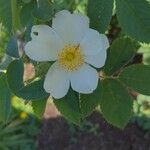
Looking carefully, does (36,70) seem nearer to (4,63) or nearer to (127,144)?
(4,63)

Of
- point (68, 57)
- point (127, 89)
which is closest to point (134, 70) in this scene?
point (127, 89)

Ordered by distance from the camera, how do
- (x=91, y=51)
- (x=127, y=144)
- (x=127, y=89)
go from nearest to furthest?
(x=91, y=51)
(x=127, y=89)
(x=127, y=144)

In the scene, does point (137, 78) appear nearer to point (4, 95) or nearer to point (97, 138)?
point (4, 95)

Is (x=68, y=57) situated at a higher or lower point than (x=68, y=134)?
higher

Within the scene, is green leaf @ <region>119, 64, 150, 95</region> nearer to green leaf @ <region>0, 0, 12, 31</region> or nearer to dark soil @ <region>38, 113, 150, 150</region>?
green leaf @ <region>0, 0, 12, 31</region>

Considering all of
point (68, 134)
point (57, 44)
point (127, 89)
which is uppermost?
point (57, 44)

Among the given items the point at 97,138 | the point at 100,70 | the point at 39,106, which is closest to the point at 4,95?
the point at 39,106
